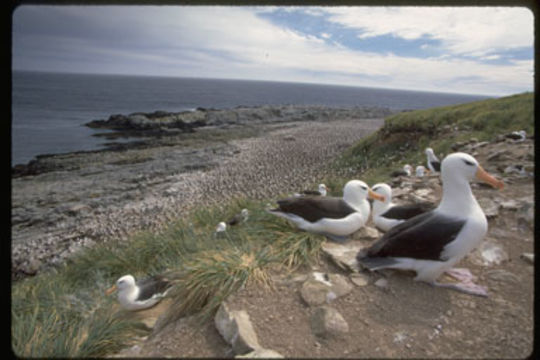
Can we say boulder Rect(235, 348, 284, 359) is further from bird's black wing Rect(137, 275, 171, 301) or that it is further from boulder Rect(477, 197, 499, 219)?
boulder Rect(477, 197, 499, 219)

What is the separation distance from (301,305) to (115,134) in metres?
39.0

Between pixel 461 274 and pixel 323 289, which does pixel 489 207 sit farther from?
pixel 323 289

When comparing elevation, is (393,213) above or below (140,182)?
above

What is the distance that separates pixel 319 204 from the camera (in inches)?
173

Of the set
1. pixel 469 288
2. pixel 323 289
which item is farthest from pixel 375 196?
pixel 323 289

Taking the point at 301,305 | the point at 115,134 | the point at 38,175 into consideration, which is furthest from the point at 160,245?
the point at 115,134

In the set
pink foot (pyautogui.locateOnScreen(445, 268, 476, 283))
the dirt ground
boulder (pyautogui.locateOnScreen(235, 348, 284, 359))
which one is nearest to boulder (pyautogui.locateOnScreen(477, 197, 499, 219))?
the dirt ground

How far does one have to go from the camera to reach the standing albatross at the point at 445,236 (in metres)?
2.99

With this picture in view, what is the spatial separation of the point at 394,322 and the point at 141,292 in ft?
11.6

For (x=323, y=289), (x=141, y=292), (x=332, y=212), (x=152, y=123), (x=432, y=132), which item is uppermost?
(x=152, y=123)

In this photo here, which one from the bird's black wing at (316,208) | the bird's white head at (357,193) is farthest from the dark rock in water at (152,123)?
the bird's white head at (357,193)

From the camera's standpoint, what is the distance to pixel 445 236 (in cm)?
298

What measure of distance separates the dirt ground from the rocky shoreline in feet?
30.2

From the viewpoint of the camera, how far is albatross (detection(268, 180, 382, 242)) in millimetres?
4230
